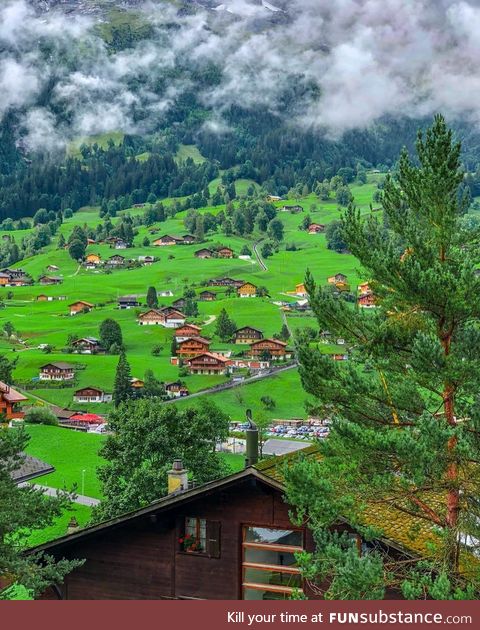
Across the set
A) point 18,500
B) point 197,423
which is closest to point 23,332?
point 197,423

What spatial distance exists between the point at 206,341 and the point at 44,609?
122 meters

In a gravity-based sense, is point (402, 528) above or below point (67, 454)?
above

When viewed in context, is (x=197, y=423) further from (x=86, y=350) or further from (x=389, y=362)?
(x=86, y=350)

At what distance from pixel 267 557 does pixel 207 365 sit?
355ft

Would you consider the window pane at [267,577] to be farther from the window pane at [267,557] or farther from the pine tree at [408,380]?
the pine tree at [408,380]

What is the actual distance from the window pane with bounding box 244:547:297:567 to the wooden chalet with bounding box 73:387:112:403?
98148 mm

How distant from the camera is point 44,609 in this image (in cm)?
1520

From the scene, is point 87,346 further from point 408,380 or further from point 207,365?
point 408,380

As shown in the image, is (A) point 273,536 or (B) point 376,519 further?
(A) point 273,536

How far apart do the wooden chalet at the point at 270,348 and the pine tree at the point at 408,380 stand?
117862mm

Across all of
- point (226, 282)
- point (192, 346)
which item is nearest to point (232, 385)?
point (192, 346)

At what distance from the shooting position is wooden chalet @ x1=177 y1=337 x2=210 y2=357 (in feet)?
443

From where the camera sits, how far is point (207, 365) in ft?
415

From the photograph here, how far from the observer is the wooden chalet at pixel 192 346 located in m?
135
